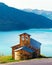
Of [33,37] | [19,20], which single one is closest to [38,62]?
[33,37]

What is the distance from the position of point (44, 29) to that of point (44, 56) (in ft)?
0.90

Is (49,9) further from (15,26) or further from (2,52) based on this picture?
(2,52)

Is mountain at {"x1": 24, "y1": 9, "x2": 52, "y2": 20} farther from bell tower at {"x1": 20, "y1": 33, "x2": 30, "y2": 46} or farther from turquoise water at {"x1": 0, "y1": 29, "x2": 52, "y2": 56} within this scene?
bell tower at {"x1": 20, "y1": 33, "x2": 30, "y2": 46}

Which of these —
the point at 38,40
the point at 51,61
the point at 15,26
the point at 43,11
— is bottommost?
the point at 51,61

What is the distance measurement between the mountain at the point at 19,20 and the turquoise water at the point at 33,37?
5 centimetres

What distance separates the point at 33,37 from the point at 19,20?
0.75 ft

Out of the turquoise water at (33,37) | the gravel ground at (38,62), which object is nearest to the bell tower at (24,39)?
the turquoise water at (33,37)

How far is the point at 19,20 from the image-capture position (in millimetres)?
2354

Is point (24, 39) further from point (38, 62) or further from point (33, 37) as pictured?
point (38, 62)

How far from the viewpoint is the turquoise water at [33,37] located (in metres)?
2.28

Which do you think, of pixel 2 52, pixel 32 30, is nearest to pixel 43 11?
pixel 32 30

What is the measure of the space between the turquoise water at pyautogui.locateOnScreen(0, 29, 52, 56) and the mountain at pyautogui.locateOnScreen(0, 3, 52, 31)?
0.18 ft

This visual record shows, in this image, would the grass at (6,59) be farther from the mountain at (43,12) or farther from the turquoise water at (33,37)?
the mountain at (43,12)

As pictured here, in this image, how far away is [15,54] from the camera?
7.45 ft
